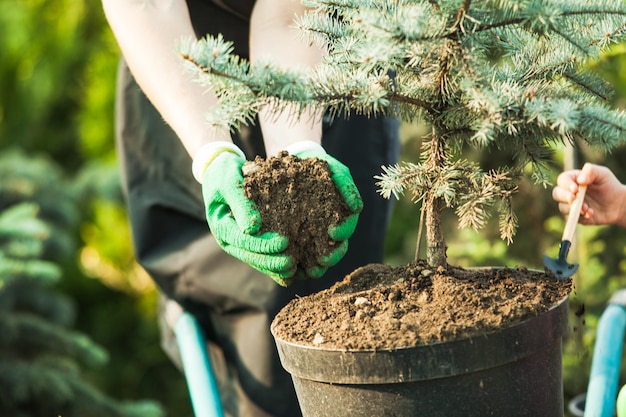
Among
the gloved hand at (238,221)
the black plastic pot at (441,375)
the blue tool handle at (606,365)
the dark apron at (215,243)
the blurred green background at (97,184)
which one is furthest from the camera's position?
the blurred green background at (97,184)

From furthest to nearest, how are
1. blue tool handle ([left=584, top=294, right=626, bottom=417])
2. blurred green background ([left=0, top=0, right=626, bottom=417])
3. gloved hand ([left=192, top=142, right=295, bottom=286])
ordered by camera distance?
blurred green background ([left=0, top=0, right=626, bottom=417]), blue tool handle ([left=584, top=294, right=626, bottom=417]), gloved hand ([left=192, top=142, right=295, bottom=286])

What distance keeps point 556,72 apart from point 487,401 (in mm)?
485

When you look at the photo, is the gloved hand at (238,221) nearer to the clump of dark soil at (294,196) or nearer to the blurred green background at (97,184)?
the clump of dark soil at (294,196)

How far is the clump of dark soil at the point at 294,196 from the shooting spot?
109 centimetres

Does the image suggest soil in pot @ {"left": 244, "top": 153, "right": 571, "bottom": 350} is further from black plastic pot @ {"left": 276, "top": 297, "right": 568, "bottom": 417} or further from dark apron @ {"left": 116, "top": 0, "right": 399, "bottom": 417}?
dark apron @ {"left": 116, "top": 0, "right": 399, "bottom": 417}

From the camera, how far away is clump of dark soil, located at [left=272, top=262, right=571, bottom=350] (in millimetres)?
950

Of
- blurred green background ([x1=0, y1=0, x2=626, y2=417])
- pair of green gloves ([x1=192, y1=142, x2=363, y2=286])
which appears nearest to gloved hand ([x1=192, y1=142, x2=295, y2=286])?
pair of green gloves ([x1=192, y1=142, x2=363, y2=286])

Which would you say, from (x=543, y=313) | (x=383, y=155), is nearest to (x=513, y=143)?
(x=543, y=313)

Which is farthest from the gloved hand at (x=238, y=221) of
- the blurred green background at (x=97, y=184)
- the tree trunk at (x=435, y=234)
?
the blurred green background at (x=97, y=184)

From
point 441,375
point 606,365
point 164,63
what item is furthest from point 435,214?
point 164,63

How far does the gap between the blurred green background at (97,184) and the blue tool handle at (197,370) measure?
5.06 ft

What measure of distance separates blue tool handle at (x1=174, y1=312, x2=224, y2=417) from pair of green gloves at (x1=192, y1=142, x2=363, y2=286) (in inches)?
13.4

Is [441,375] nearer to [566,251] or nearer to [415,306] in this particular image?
[415,306]

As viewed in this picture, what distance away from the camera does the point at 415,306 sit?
3.36 feet
